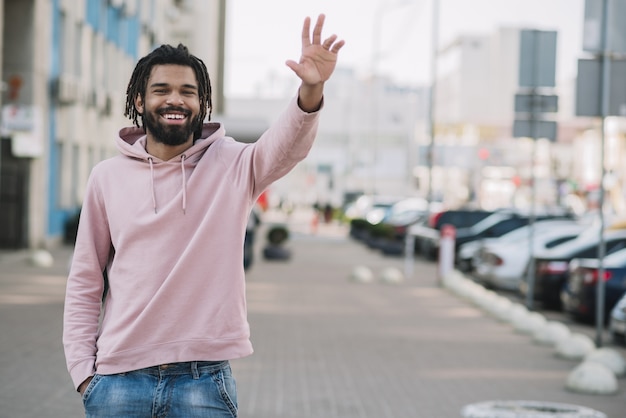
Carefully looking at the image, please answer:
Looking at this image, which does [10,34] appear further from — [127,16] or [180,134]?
[180,134]

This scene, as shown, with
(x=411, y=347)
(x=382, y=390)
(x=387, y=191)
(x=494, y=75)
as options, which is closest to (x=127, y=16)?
(x=411, y=347)

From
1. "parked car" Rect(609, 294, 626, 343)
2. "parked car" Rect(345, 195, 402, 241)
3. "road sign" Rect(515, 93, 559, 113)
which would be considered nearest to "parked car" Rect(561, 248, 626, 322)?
"parked car" Rect(609, 294, 626, 343)

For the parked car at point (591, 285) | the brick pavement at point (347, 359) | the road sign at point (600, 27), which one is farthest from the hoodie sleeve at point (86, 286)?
the parked car at point (591, 285)

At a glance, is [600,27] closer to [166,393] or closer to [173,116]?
[173,116]

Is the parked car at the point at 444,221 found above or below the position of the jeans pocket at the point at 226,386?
below

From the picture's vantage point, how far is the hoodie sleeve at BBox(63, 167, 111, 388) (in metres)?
3.75

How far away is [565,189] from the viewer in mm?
81438

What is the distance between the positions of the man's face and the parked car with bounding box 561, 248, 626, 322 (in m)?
13.5

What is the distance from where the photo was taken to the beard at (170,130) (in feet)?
12.2

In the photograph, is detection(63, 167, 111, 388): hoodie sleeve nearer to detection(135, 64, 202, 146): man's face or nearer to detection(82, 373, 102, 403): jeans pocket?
detection(82, 373, 102, 403): jeans pocket

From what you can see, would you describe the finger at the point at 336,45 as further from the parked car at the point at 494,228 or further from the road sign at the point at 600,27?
the parked car at the point at 494,228

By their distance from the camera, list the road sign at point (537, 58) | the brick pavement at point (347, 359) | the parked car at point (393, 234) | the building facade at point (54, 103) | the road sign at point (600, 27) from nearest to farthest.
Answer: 1. the brick pavement at point (347, 359)
2. the road sign at point (600, 27)
3. the road sign at point (537, 58)
4. the building facade at point (54, 103)
5. the parked car at point (393, 234)

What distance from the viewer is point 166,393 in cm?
359

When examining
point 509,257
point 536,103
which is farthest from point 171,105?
point 509,257
